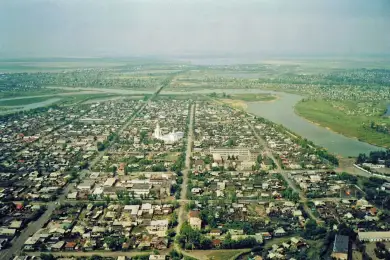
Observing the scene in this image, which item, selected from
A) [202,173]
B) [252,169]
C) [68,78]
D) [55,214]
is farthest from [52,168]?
[68,78]

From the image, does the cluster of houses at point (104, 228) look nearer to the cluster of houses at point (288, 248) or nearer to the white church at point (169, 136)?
the cluster of houses at point (288, 248)

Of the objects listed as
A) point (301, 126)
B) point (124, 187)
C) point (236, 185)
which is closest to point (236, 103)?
point (301, 126)

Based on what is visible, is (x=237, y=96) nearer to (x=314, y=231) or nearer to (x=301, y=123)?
(x=301, y=123)

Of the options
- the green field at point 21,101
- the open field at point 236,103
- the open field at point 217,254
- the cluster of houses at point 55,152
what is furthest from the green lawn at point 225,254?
the green field at point 21,101

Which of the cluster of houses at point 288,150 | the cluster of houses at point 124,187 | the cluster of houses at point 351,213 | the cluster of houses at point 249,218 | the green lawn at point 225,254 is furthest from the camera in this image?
the cluster of houses at point 288,150

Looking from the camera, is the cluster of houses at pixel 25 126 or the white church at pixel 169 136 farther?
the white church at pixel 169 136

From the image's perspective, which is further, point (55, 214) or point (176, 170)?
point (176, 170)
